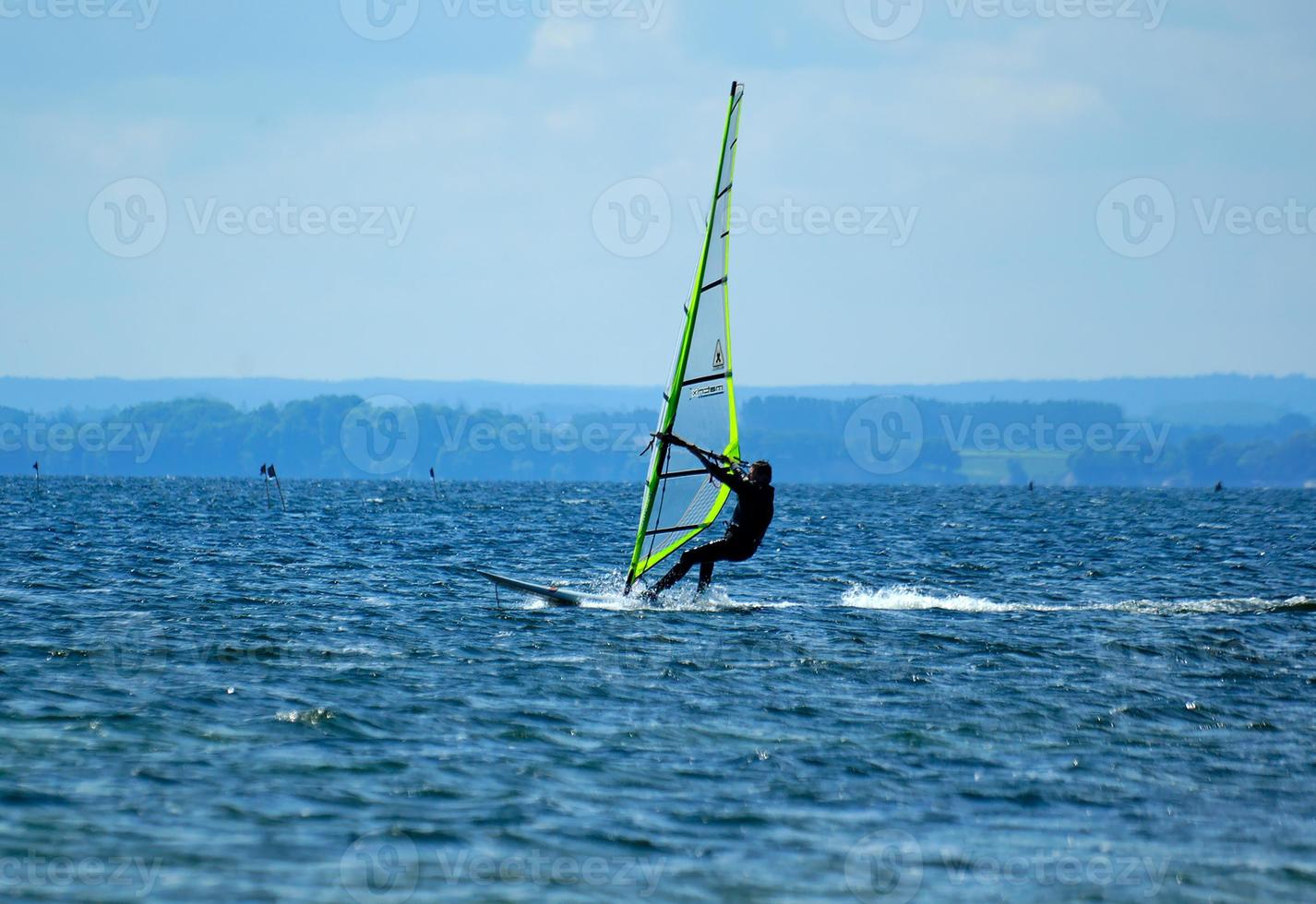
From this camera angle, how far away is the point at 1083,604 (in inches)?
1078

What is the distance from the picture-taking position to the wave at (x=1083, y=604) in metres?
26.0

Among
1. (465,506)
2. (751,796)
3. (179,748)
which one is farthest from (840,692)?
(465,506)

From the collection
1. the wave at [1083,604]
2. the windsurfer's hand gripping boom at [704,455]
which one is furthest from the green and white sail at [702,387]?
the wave at [1083,604]

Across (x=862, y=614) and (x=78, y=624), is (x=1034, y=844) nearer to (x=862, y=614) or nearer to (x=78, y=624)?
(x=862, y=614)

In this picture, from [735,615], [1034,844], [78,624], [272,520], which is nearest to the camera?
[1034,844]

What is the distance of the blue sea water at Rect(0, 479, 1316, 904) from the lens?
10.2 m

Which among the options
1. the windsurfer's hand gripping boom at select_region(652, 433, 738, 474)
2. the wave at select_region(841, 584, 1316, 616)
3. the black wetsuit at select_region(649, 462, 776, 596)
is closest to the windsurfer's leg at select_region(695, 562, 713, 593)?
the black wetsuit at select_region(649, 462, 776, 596)

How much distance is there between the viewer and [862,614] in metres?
24.7

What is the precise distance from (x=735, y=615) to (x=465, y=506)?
66102mm

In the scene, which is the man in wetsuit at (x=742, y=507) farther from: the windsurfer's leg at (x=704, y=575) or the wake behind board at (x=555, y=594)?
the wake behind board at (x=555, y=594)

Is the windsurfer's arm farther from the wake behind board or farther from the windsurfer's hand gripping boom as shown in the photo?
the wake behind board

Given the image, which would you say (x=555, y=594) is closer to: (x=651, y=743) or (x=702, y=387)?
(x=702, y=387)

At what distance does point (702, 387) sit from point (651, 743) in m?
9.28

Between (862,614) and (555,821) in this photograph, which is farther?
(862,614)
